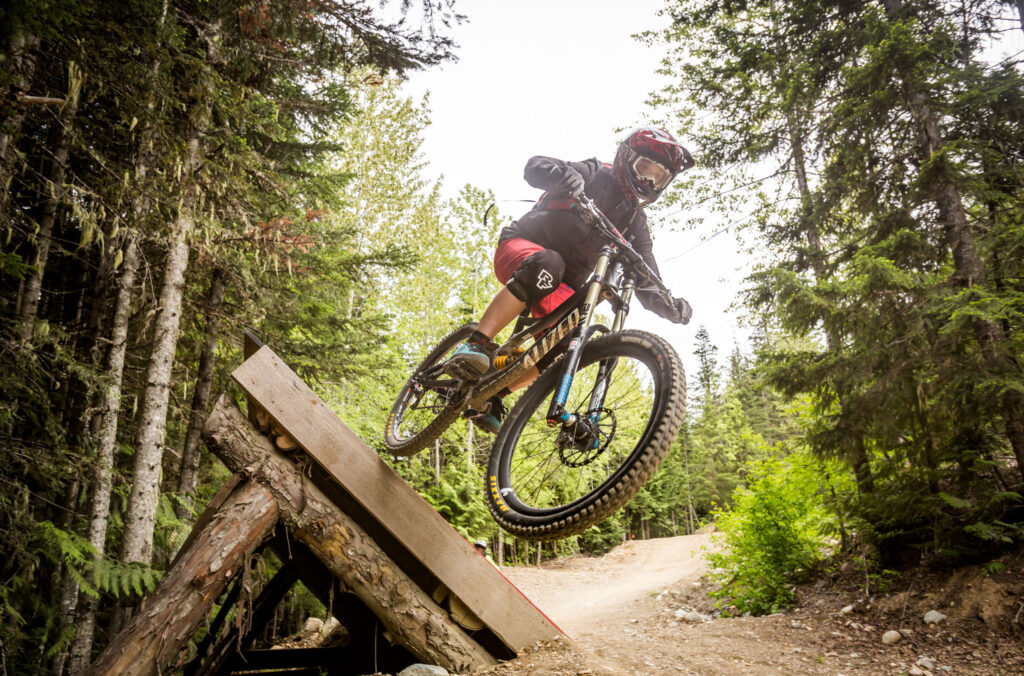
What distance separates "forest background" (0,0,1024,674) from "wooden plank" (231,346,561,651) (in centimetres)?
127

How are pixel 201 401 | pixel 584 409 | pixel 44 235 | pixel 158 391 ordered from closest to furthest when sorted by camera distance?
1. pixel 584 409
2. pixel 44 235
3. pixel 158 391
4. pixel 201 401

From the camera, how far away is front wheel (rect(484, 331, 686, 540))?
7.84 ft

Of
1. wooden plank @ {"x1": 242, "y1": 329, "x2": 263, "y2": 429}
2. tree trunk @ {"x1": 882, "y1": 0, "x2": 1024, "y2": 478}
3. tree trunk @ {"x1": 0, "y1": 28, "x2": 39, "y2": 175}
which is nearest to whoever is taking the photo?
tree trunk @ {"x1": 0, "y1": 28, "x2": 39, "y2": 175}

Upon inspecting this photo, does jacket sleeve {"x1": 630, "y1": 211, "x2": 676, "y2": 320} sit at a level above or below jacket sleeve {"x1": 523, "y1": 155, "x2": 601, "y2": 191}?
below

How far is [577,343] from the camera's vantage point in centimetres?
276

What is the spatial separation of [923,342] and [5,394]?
8.11m

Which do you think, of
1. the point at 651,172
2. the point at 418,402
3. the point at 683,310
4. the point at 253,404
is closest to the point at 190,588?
the point at 253,404

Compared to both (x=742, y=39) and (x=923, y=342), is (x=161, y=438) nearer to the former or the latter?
(x=923, y=342)

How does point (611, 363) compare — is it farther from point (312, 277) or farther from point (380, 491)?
point (312, 277)

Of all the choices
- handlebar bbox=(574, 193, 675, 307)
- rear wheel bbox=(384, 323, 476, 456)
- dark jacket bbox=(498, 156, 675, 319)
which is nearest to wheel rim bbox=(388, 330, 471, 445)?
rear wheel bbox=(384, 323, 476, 456)

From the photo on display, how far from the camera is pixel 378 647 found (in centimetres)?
410

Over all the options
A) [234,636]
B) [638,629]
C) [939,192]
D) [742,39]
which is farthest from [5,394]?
[742,39]

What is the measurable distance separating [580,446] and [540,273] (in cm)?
98

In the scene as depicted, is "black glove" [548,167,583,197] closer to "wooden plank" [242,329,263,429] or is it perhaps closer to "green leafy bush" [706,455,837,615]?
"wooden plank" [242,329,263,429]
